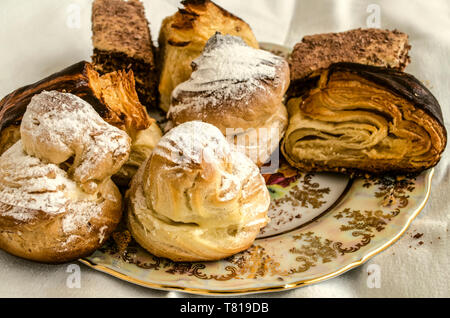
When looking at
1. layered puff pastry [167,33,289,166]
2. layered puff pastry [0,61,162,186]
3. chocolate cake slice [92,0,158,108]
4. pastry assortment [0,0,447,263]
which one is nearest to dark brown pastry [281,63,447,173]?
pastry assortment [0,0,447,263]

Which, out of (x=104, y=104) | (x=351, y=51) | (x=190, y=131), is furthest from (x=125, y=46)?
(x=351, y=51)

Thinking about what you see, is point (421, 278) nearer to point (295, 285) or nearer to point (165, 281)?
point (295, 285)

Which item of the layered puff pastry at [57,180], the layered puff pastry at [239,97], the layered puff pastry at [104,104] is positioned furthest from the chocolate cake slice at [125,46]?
the layered puff pastry at [57,180]

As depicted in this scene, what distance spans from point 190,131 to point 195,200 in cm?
28

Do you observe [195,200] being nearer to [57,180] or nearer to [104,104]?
[57,180]

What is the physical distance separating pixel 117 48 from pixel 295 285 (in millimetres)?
1732

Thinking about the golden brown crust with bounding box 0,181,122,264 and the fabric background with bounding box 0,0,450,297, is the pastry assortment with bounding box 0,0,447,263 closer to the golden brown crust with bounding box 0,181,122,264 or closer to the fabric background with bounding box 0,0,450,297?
the golden brown crust with bounding box 0,181,122,264

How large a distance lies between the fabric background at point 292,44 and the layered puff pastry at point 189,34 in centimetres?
89

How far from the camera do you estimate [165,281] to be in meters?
2.08

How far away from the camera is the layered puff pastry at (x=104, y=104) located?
2354 mm

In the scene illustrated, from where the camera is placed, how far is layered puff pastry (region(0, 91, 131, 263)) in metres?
1.99

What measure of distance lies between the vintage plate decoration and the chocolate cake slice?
0.98 metres

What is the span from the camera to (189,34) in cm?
304

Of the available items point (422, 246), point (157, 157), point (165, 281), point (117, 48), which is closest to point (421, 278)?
point (422, 246)
